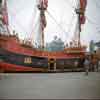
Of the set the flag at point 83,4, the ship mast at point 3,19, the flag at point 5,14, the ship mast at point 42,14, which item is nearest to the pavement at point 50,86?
the ship mast at point 42,14

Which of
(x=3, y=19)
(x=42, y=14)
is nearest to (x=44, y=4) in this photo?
(x=42, y=14)

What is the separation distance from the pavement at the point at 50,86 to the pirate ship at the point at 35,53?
17cm

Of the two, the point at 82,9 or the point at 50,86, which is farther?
the point at 82,9

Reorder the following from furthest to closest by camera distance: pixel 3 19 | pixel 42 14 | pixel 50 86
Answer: pixel 42 14
pixel 3 19
pixel 50 86

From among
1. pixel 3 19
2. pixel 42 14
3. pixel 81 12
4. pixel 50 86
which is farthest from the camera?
pixel 81 12

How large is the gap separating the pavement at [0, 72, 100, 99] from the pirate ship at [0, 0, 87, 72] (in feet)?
0.57

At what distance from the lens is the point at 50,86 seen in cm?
434

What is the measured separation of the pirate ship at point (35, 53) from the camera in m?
4.66

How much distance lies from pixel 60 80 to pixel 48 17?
1.25m

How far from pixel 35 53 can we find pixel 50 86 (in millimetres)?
809

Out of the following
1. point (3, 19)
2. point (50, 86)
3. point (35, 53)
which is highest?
point (3, 19)

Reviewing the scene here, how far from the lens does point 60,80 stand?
178 inches

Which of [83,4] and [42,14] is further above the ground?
[83,4]

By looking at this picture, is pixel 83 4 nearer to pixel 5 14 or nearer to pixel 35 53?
pixel 35 53
